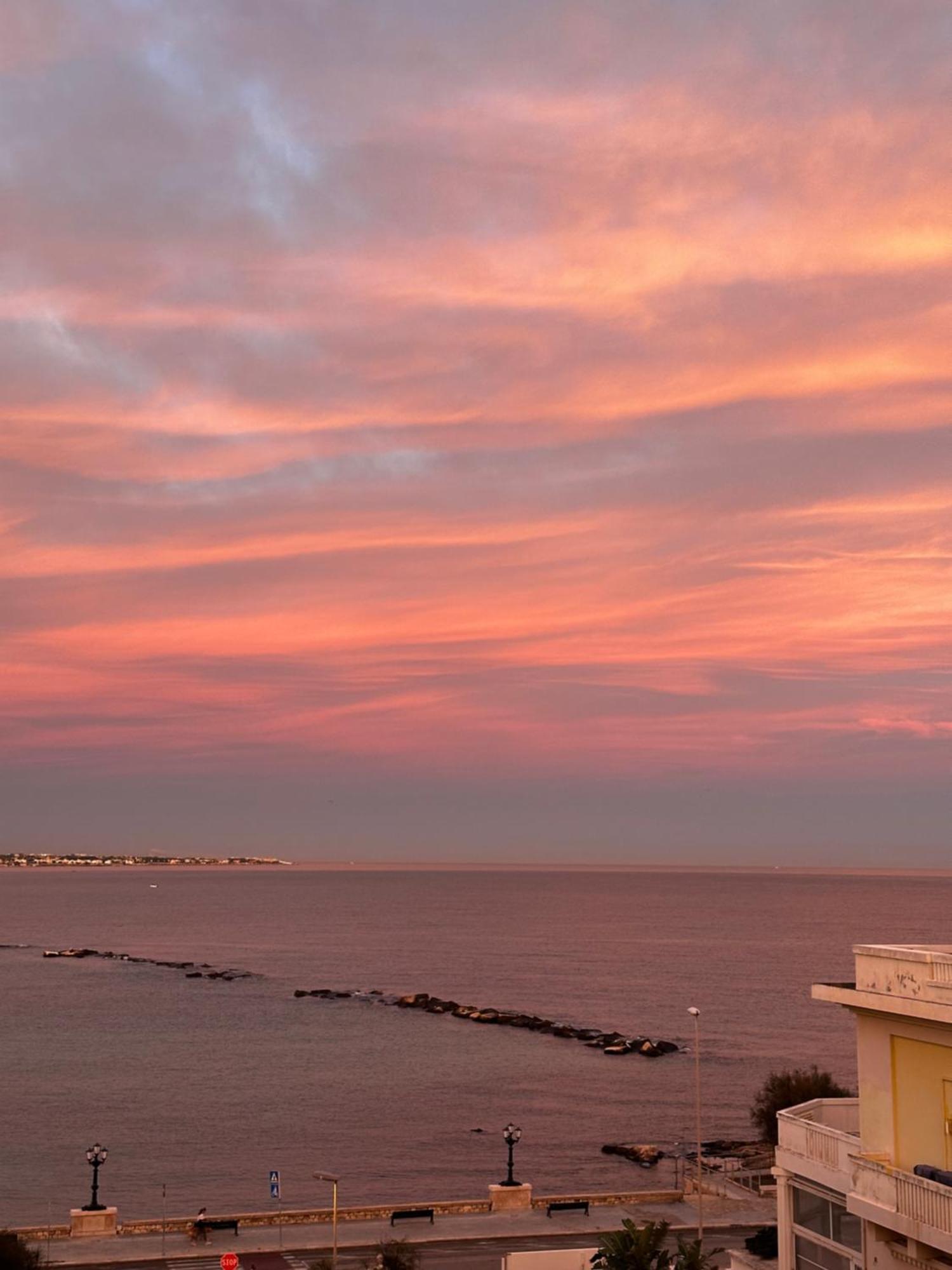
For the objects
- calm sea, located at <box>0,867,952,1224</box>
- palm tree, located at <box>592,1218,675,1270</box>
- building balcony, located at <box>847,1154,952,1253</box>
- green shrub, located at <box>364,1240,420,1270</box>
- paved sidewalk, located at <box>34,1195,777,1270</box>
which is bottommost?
calm sea, located at <box>0,867,952,1224</box>

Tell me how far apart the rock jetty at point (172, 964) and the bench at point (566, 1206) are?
368 ft

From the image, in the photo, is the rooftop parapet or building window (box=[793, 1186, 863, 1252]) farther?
building window (box=[793, 1186, 863, 1252])

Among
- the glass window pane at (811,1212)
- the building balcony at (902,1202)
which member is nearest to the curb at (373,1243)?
the glass window pane at (811,1212)

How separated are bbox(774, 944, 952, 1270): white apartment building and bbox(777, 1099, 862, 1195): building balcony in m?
0.02

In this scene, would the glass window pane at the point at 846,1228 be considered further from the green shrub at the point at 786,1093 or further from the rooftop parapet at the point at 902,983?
the green shrub at the point at 786,1093

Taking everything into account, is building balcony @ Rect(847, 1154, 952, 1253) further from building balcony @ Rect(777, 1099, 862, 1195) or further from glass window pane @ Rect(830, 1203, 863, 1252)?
glass window pane @ Rect(830, 1203, 863, 1252)

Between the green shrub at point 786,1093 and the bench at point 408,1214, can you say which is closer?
the bench at point 408,1214

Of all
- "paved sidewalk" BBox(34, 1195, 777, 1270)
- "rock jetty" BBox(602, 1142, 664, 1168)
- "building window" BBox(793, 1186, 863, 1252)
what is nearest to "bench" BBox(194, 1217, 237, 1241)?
"paved sidewalk" BBox(34, 1195, 777, 1270)

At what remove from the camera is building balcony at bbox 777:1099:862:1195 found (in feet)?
70.6

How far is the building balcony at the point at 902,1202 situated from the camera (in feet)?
61.5

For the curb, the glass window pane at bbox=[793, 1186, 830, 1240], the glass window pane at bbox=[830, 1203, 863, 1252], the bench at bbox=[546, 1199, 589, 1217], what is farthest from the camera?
the bench at bbox=[546, 1199, 589, 1217]

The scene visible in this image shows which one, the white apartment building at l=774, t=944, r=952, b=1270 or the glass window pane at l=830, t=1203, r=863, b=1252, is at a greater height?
the white apartment building at l=774, t=944, r=952, b=1270

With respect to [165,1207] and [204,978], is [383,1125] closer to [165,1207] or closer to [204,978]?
[165,1207]

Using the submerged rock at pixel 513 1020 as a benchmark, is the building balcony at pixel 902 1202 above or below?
above
